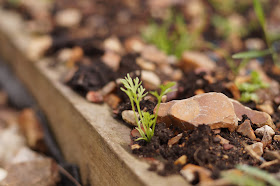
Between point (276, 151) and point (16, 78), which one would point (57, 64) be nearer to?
point (16, 78)

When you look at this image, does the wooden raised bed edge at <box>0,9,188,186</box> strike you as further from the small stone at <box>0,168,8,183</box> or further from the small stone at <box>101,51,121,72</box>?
the small stone at <box>0,168,8,183</box>

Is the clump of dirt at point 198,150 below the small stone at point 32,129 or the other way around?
the other way around

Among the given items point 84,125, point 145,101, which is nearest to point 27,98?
point 84,125

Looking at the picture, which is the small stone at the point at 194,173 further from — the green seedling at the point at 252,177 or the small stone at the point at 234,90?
the small stone at the point at 234,90

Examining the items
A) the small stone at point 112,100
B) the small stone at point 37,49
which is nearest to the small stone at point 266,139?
the small stone at point 112,100

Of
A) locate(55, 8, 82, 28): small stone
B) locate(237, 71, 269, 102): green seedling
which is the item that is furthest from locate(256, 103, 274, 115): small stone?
locate(55, 8, 82, 28): small stone

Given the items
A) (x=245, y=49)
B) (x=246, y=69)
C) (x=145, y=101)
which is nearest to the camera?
(x=145, y=101)
